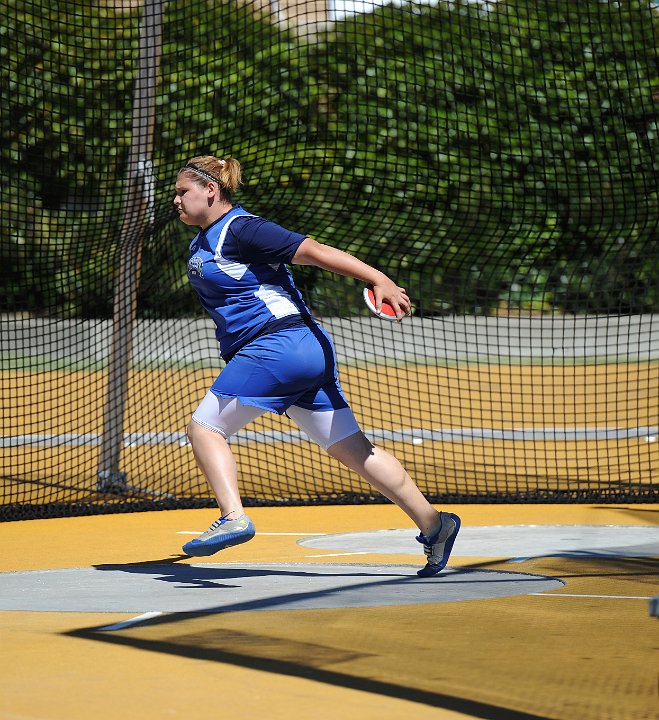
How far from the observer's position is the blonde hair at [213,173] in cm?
550

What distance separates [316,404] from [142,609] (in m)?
1.22

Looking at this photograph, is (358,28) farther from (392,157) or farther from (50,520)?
(50,520)

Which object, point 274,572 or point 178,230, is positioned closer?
point 274,572

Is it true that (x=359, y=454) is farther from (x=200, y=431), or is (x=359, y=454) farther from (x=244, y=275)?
(x=244, y=275)

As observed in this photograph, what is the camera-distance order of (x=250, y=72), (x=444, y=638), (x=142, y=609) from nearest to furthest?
1. (x=444, y=638)
2. (x=142, y=609)
3. (x=250, y=72)

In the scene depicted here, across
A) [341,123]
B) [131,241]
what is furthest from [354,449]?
[341,123]

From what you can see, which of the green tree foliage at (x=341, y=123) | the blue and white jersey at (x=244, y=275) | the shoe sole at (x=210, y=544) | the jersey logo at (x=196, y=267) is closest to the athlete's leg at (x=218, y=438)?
the shoe sole at (x=210, y=544)

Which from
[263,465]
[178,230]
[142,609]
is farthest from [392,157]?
[142,609]

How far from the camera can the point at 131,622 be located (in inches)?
180

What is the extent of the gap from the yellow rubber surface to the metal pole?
13.8ft

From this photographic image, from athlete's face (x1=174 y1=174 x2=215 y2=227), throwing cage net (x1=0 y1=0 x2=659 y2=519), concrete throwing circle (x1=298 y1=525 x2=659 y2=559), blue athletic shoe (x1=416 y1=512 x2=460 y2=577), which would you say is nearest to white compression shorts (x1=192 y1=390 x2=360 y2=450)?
blue athletic shoe (x1=416 y1=512 x2=460 y2=577)

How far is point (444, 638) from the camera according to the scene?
430 cm

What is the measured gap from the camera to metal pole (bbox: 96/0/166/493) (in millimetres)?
8953

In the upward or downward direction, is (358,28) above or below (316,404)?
above
